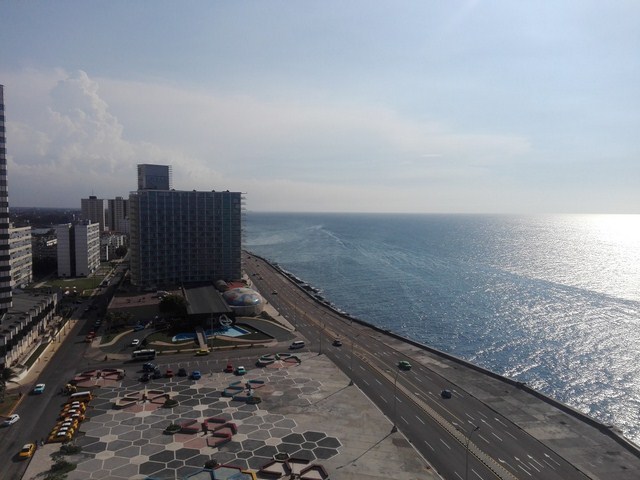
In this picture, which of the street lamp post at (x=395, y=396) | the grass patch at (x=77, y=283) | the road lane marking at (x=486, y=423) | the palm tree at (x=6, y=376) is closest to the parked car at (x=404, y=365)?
the street lamp post at (x=395, y=396)

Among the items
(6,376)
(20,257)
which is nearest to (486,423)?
(6,376)

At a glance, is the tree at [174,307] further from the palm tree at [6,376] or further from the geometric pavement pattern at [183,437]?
the palm tree at [6,376]

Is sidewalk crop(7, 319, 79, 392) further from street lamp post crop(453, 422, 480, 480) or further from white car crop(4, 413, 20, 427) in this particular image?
street lamp post crop(453, 422, 480, 480)

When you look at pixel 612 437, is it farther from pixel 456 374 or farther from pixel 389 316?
pixel 389 316

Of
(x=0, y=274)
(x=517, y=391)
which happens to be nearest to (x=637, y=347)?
(x=517, y=391)

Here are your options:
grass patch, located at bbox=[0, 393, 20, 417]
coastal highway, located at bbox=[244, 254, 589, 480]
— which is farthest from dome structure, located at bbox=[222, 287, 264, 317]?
grass patch, located at bbox=[0, 393, 20, 417]
